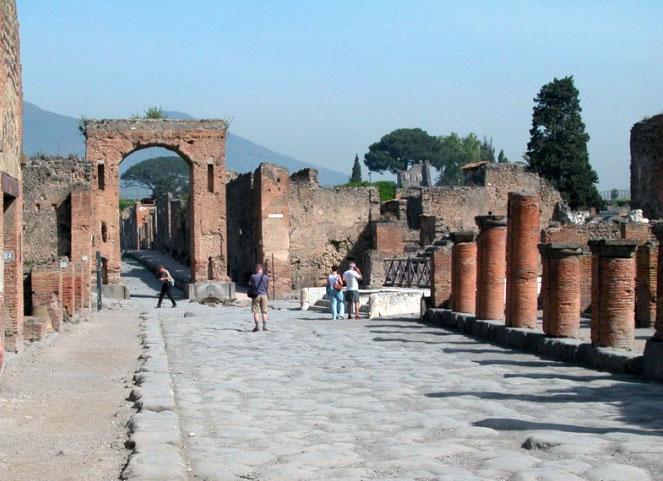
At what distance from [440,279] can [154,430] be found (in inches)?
552

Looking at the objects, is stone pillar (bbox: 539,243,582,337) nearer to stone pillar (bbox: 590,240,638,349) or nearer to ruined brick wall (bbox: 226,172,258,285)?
stone pillar (bbox: 590,240,638,349)

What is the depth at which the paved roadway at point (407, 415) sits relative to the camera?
634 centimetres

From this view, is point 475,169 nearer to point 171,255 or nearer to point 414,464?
point 171,255

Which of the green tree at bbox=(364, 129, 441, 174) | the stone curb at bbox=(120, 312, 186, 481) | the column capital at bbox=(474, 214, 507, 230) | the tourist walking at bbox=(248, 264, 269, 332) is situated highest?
the green tree at bbox=(364, 129, 441, 174)

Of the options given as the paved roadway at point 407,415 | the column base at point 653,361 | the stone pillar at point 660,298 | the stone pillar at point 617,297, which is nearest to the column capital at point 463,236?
the paved roadway at point 407,415

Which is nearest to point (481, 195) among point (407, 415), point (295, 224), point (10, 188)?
point (295, 224)

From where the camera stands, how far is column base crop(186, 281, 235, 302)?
29.6 metres

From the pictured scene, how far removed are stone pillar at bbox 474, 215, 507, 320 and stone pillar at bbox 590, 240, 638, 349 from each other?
486 centimetres

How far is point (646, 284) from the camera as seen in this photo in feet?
54.4

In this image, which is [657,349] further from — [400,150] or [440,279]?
[400,150]

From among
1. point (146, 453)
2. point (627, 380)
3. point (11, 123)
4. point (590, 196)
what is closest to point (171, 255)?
point (590, 196)

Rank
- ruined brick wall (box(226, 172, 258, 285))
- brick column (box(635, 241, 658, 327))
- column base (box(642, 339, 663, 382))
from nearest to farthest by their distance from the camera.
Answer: column base (box(642, 339, 663, 382))
brick column (box(635, 241, 658, 327))
ruined brick wall (box(226, 172, 258, 285))

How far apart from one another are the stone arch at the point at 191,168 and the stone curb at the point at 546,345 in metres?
12.7

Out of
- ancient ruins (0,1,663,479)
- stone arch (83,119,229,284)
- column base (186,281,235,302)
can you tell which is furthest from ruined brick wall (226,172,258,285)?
column base (186,281,235,302)
